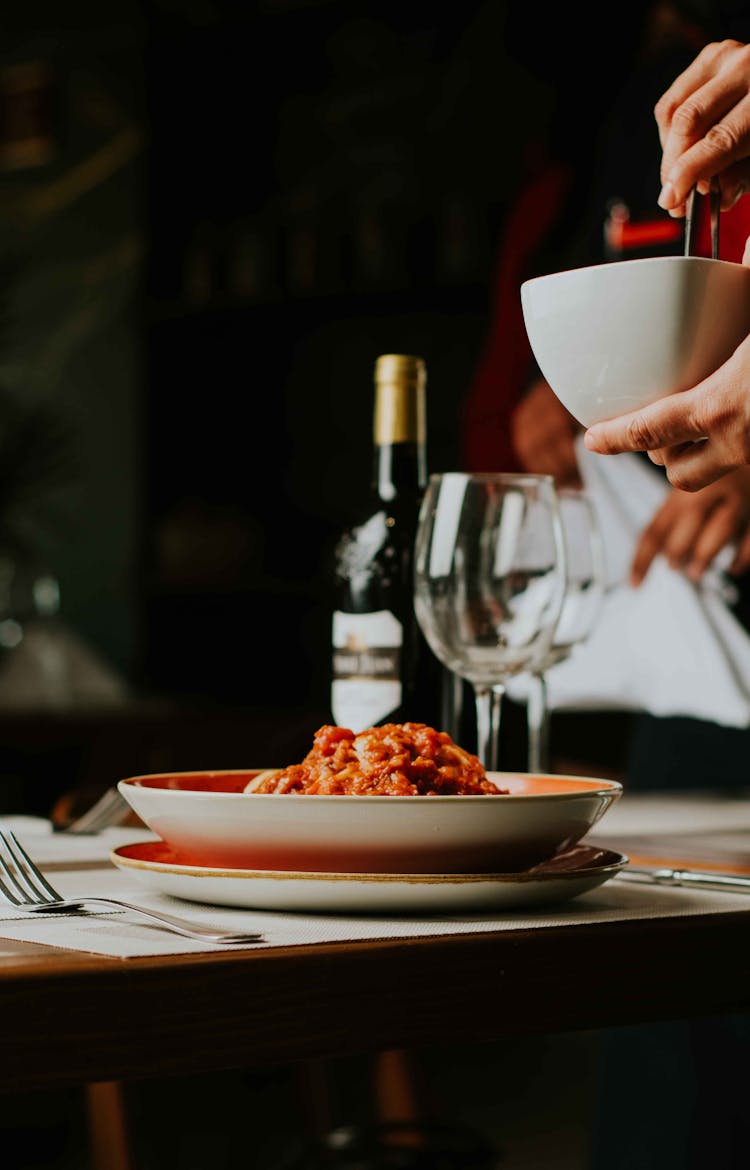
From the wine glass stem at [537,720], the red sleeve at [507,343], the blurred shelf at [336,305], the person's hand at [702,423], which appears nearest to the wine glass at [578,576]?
the wine glass stem at [537,720]

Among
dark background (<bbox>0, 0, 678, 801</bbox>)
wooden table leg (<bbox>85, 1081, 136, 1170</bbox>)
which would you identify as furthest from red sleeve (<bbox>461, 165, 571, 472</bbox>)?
wooden table leg (<bbox>85, 1081, 136, 1170</bbox>)

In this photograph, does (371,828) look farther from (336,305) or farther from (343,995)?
(336,305)

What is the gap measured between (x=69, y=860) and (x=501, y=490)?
293 mm

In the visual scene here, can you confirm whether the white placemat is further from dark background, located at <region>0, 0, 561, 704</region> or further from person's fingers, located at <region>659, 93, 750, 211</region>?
dark background, located at <region>0, 0, 561, 704</region>

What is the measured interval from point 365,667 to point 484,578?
0.12 m

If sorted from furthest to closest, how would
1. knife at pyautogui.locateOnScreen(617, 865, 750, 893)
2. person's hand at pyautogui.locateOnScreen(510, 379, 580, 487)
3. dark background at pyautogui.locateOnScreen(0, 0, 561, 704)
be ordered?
dark background at pyautogui.locateOnScreen(0, 0, 561, 704)
person's hand at pyautogui.locateOnScreen(510, 379, 580, 487)
knife at pyautogui.locateOnScreen(617, 865, 750, 893)

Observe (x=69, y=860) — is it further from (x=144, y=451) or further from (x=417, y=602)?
(x=144, y=451)

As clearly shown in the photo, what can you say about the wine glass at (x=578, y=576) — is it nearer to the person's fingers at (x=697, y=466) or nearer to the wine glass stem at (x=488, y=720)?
the wine glass stem at (x=488, y=720)

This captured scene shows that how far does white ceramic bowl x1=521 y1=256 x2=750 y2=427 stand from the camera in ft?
2.02

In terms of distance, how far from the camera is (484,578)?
82 centimetres

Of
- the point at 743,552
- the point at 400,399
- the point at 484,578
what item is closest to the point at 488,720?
the point at 484,578

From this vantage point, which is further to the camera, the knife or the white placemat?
the knife

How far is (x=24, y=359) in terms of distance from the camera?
14.9 feet

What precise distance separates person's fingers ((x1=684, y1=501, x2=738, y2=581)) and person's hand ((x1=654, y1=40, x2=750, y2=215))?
43 cm
